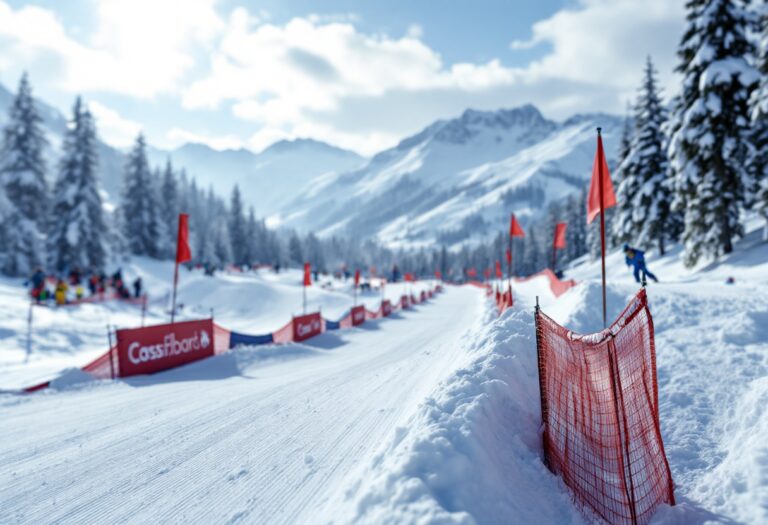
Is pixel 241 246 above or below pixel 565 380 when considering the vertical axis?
above

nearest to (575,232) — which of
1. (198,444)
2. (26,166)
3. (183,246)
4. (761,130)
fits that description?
(761,130)

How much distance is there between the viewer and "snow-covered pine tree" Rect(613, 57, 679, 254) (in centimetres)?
2825

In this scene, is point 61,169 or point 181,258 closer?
point 181,258

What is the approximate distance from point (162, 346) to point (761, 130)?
2661cm

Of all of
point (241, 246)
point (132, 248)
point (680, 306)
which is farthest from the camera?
point (241, 246)

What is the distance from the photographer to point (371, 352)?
1403 cm

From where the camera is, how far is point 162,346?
11.9 m

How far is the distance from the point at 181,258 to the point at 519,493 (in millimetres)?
13084

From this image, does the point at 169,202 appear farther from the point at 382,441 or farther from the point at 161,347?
the point at 382,441

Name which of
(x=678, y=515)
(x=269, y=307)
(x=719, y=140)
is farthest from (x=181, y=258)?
(x=719, y=140)

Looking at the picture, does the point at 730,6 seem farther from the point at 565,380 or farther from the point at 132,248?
the point at 132,248

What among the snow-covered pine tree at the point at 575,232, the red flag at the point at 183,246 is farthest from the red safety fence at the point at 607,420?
the snow-covered pine tree at the point at 575,232

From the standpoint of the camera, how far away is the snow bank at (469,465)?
10.8ft

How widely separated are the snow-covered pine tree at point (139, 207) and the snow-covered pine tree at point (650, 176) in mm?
46500
